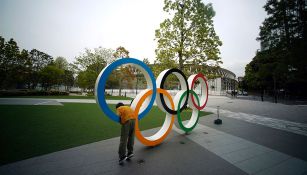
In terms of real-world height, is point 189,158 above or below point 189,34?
below

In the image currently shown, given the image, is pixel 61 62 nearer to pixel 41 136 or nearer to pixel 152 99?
pixel 41 136

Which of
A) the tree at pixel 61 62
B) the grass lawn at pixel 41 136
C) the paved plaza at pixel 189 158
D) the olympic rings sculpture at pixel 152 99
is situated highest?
the tree at pixel 61 62

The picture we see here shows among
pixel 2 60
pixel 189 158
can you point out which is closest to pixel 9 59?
pixel 2 60

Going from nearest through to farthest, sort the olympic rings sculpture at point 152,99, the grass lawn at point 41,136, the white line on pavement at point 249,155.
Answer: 1. the white line on pavement at point 249,155
2. the olympic rings sculpture at point 152,99
3. the grass lawn at point 41,136

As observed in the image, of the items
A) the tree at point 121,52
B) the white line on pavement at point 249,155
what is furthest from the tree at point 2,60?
the white line on pavement at point 249,155

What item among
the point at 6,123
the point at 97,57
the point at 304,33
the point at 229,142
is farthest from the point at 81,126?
the point at 97,57

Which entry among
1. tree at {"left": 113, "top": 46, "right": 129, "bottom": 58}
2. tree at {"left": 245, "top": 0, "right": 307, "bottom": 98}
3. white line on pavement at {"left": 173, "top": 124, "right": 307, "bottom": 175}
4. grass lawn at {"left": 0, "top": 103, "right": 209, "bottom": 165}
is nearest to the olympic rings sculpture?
white line on pavement at {"left": 173, "top": 124, "right": 307, "bottom": 175}

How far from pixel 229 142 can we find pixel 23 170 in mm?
7531

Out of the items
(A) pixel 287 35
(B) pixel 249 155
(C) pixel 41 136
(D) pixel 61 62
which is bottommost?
(B) pixel 249 155

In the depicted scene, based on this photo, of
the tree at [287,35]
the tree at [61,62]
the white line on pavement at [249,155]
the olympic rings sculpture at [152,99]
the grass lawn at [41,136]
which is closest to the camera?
the white line on pavement at [249,155]

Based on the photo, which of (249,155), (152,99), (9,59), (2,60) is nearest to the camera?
(249,155)

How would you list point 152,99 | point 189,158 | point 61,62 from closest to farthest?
point 189,158, point 152,99, point 61,62

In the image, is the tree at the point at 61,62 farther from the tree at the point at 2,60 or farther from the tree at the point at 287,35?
the tree at the point at 287,35

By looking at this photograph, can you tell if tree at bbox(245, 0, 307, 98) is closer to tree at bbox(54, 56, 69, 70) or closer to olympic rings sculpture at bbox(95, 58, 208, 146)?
olympic rings sculpture at bbox(95, 58, 208, 146)
